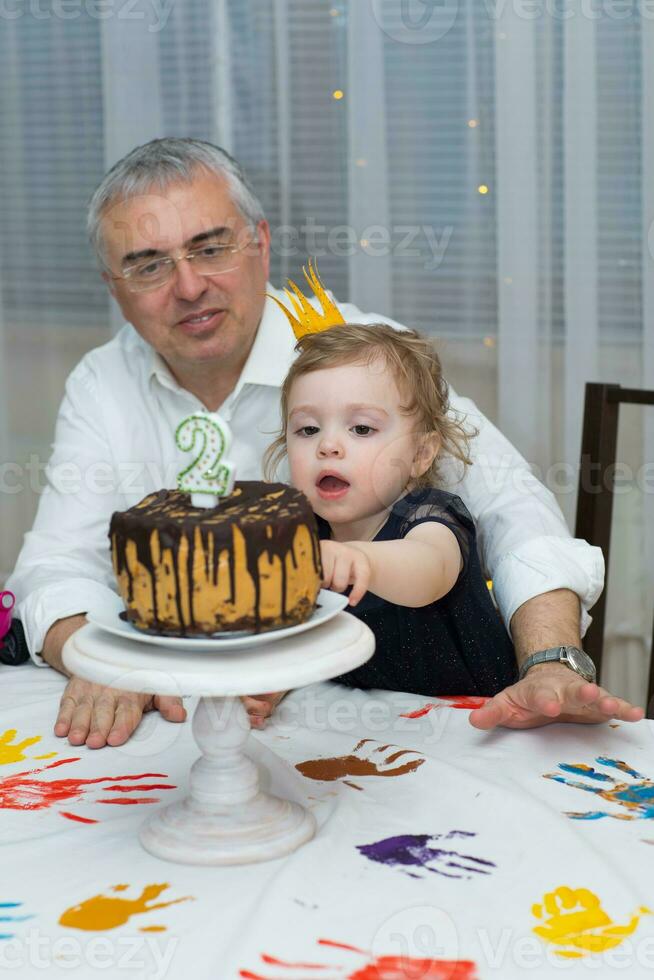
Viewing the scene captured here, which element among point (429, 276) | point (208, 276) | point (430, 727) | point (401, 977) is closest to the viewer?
point (401, 977)

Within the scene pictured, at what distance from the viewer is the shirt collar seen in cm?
175

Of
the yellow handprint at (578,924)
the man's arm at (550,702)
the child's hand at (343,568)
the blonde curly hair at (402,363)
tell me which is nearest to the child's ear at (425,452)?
the blonde curly hair at (402,363)

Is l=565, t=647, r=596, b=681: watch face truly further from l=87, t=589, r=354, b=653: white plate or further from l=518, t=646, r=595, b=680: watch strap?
l=87, t=589, r=354, b=653: white plate

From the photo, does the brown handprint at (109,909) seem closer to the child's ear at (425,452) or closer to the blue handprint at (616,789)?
the blue handprint at (616,789)

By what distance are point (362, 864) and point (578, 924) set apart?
0.56 feet

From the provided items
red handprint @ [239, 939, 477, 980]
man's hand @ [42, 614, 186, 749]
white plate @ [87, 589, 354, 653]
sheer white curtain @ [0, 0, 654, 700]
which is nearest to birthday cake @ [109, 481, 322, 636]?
white plate @ [87, 589, 354, 653]

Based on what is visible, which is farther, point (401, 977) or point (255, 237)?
point (255, 237)

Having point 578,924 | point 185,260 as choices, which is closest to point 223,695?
point 578,924

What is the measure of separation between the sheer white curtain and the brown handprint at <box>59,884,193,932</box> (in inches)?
60.5

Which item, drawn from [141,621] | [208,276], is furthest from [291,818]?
[208,276]

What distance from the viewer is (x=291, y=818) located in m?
0.91

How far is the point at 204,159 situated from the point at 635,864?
1.22m

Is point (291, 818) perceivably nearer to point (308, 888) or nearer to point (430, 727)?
point (308, 888)

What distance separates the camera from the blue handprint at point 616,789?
944mm
